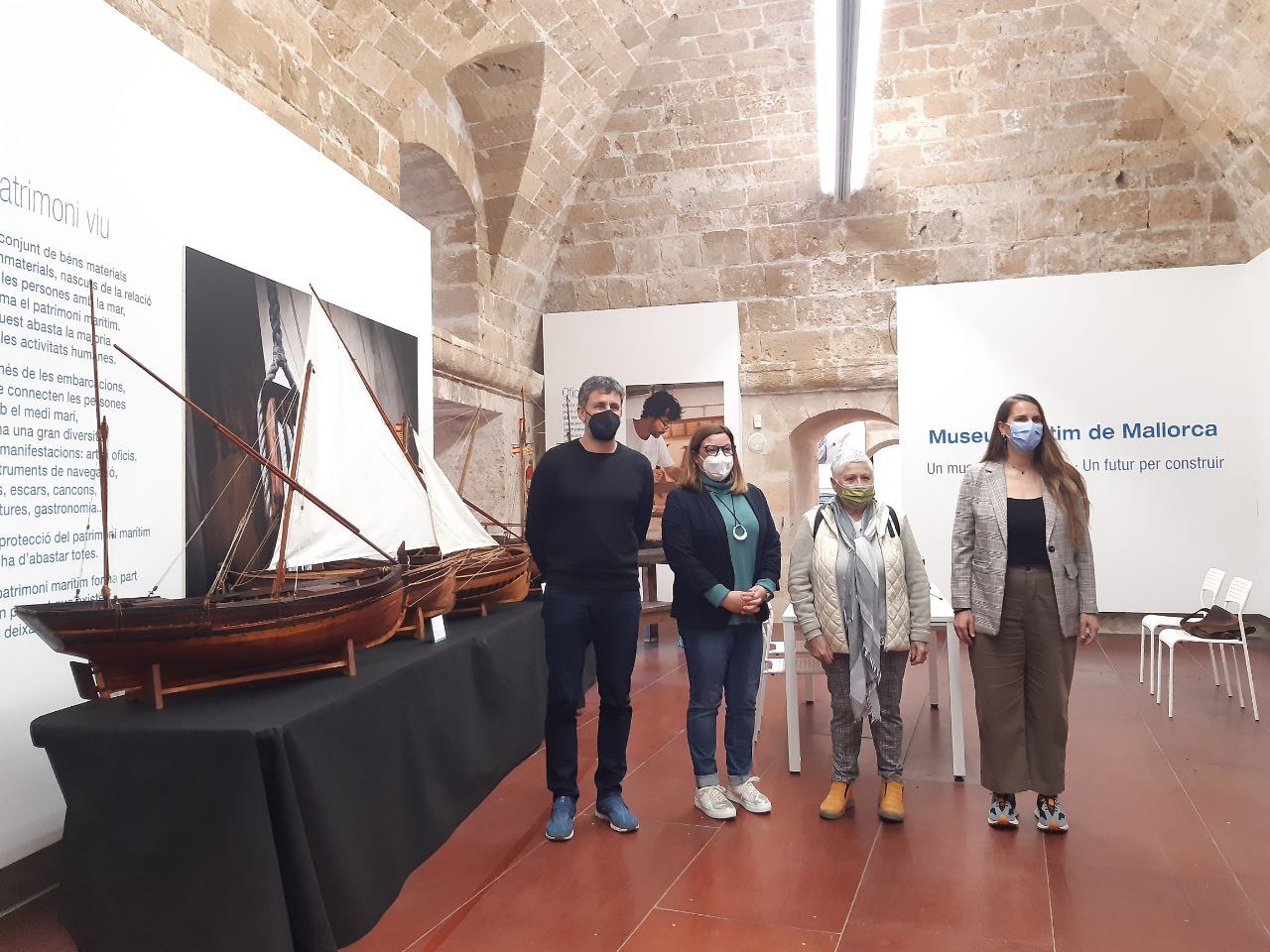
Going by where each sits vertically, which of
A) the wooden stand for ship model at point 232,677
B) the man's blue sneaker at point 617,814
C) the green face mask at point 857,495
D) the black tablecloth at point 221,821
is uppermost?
the green face mask at point 857,495

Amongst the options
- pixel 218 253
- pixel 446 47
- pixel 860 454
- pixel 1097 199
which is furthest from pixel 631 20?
pixel 860 454

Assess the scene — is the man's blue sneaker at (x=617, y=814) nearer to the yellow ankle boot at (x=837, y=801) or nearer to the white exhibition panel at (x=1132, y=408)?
the yellow ankle boot at (x=837, y=801)

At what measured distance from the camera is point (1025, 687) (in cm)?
330

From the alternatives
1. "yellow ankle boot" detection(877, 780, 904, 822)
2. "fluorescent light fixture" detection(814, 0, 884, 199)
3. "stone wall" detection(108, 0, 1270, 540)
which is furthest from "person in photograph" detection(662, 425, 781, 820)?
"stone wall" detection(108, 0, 1270, 540)

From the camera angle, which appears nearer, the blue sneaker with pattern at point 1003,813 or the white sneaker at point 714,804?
the blue sneaker with pattern at point 1003,813

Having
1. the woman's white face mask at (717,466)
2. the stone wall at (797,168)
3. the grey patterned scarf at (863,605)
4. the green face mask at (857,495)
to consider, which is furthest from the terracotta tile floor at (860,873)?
the stone wall at (797,168)

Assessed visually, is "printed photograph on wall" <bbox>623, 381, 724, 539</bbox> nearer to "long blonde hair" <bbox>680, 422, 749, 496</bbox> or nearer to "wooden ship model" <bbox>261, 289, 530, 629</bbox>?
"wooden ship model" <bbox>261, 289, 530, 629</bbox>

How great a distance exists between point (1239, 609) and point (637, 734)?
343cm

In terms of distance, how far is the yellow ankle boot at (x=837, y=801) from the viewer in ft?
11.4

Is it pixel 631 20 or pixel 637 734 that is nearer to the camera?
pixel 637 734

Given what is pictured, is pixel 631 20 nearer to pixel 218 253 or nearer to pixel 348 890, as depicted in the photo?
pixel 218 253

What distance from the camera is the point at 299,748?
2.35 metres

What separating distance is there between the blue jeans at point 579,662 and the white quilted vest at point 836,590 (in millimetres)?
700

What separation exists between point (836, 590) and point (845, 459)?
0.50 m
